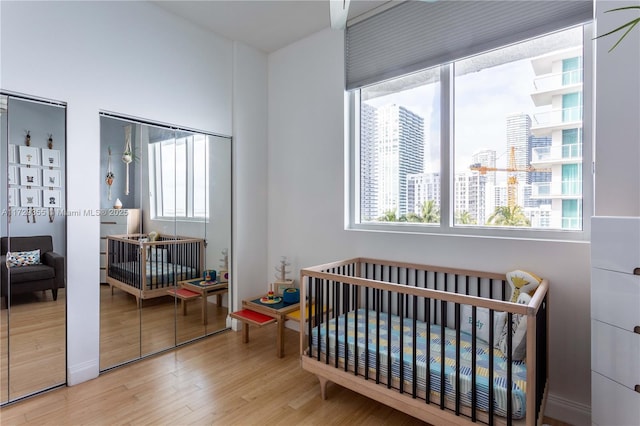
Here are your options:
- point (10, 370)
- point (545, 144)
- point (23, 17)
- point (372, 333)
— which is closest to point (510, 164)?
point (545, 144)

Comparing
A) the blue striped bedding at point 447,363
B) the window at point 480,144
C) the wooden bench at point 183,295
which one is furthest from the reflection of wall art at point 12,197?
the window at point 480,144

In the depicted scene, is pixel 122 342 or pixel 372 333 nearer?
pixel 372 333

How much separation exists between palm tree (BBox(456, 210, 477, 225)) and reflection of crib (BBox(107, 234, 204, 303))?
213cm

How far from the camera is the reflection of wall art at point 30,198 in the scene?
1.98 m

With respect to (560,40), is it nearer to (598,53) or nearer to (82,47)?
(598,53)

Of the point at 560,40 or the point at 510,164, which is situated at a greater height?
the point at 560,40

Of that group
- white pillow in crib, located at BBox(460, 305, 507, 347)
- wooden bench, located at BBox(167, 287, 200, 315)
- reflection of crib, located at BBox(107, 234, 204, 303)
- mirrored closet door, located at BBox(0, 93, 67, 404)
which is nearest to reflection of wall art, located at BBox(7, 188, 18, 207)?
mirrored closet door, located at BBox(0, 93, 67, 404)

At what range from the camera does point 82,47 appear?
2.21m

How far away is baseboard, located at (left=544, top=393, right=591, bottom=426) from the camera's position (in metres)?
1.80

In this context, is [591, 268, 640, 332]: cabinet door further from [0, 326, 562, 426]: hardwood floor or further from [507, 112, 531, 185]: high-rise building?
[0, 326, 562, 426]: hardwood floor

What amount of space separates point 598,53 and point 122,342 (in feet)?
11.2

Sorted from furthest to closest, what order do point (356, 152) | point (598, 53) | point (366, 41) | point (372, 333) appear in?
point (356, 152) < point (366, 41) < point (372, 333) < point (598, 53)

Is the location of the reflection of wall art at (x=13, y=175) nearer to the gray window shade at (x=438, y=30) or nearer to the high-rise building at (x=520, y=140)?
the gray window shade at (x=438, y=30)

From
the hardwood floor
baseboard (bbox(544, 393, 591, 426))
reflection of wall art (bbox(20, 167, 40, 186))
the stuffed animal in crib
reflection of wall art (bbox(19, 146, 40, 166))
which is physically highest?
reflection of wall art (bbox(19, 146, 40, 166))
